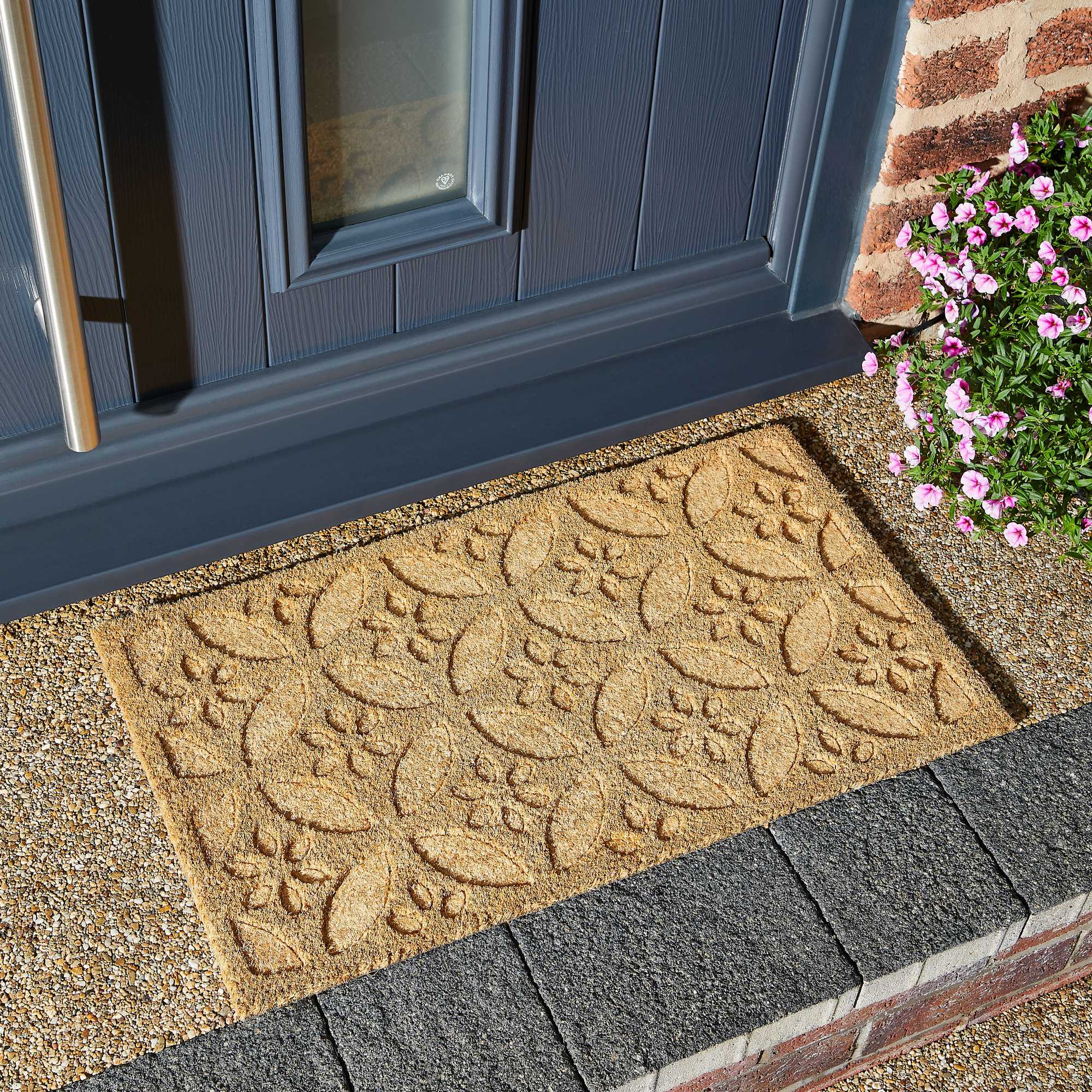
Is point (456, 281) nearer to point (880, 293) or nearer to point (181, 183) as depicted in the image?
point (181, 183)

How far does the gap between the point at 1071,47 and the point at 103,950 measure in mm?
2079

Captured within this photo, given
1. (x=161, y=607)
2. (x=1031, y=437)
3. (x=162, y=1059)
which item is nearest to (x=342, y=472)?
(x=161, y=607)

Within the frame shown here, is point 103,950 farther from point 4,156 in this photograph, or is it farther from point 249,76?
point 249,76

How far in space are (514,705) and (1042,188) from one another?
122 centimetres

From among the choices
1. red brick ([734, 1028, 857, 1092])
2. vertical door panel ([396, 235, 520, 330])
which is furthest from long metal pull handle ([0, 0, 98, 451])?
red brick ([734, 1028, 857, 1092])

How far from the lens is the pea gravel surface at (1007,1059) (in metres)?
2.03

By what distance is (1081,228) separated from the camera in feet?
7.45

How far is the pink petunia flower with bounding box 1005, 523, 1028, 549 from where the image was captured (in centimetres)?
235

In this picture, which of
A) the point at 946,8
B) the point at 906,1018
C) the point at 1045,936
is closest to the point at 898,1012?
the point at 906,1018

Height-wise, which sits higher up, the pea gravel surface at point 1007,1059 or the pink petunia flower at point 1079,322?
the pink petunia flower at point 1079,322

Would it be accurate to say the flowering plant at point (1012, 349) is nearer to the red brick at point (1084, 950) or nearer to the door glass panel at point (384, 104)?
the red brick at point (1084, 950)

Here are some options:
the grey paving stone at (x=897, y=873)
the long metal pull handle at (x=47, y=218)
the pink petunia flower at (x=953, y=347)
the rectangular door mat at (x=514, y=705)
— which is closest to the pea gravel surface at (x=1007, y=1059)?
the grey paving stone at (x=897, y=873)

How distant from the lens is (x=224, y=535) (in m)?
2.28

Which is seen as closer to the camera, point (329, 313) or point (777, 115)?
point (329, 313)
